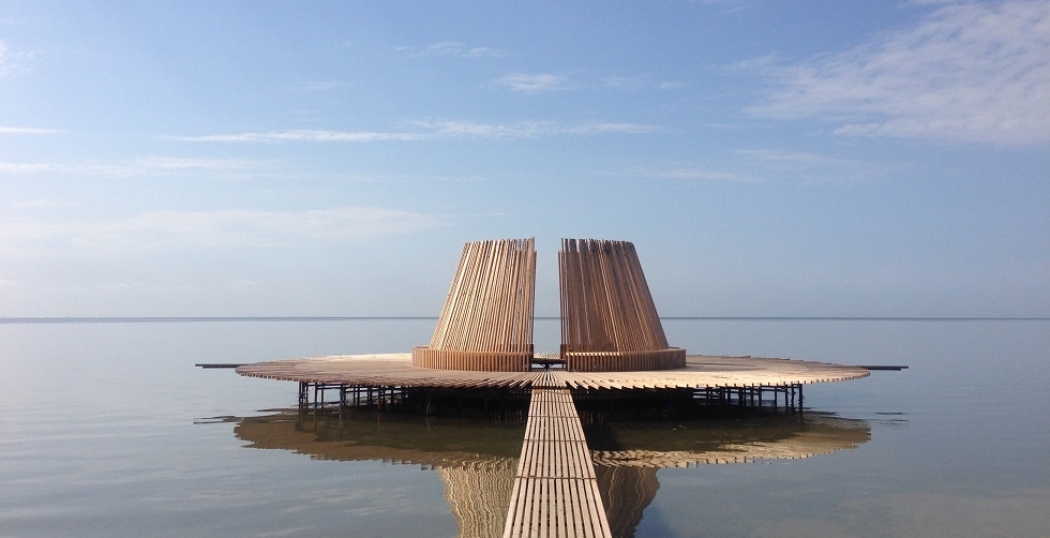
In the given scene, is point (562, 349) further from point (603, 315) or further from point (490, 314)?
point (490, 314)

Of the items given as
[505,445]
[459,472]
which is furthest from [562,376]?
[459,472]

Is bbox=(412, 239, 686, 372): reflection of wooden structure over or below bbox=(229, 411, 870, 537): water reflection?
over

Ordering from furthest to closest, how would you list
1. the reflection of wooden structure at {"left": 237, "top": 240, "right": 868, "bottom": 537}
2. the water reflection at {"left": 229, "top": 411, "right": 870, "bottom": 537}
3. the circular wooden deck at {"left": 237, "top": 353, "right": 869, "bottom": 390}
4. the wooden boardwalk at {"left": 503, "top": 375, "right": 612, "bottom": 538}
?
the reflection of wooden structure at {"left": 237, "top": 240, "right": 868, "bottom": 537} → the circular wooden deck at {"left": 237, "top": 353, "right": 869, "bottom": 390} → the water reflection at {"left": 229, "top": 411, "right": 870, "bottom": 537} → the wooden boardwalk at {"left": 503, "top": 375, "right": 612, "bottom": 538}

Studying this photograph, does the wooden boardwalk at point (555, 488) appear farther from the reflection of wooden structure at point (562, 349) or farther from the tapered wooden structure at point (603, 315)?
the tapered wooden structure at point (603, 315)

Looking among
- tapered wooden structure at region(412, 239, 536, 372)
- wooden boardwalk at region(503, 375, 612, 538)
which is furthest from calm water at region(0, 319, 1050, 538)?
tapered wooden structure at region(412, 239, 536, 372)

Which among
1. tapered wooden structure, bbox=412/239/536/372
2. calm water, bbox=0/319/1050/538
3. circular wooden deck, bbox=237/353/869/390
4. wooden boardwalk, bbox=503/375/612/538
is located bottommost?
calm water, bbox=0/319/1050/538

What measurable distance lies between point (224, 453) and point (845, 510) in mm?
11635

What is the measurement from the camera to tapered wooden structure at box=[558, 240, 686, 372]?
22109mm

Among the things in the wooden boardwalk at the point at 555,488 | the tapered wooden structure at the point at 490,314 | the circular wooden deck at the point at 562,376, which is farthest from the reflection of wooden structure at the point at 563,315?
the wooden boardwalk at the point at 555,488

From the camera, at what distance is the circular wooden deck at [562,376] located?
60.6ft

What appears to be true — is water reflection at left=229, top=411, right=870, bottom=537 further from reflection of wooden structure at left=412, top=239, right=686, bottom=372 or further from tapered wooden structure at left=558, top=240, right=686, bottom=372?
tapered wooden structure at left=558, top=240, right=686, bottom=372

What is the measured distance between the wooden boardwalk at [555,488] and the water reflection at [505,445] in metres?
1.02

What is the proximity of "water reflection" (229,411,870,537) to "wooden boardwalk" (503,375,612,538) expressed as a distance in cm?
102

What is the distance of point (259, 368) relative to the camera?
76.6 feet
